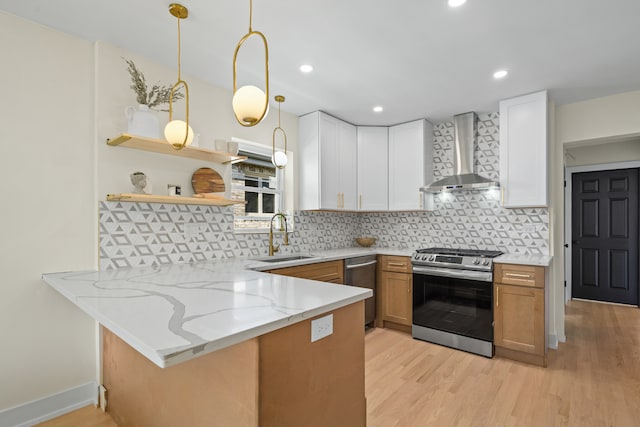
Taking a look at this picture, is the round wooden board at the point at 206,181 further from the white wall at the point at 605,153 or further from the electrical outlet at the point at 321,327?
the white wall at the point at 605,153

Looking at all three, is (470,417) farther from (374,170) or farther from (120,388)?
(374,170)

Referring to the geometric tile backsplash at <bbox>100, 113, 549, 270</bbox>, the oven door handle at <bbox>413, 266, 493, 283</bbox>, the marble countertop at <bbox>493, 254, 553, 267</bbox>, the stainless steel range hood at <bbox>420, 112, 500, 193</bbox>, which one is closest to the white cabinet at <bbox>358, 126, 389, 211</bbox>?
the geometric tile backsplash at <bbox>100, 113, 549, 270</bbox>

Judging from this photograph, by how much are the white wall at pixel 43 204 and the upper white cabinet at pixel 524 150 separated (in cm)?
370

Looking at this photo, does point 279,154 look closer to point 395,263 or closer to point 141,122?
point 141,122

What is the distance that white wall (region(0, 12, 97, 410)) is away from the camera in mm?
1992

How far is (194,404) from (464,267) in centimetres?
266

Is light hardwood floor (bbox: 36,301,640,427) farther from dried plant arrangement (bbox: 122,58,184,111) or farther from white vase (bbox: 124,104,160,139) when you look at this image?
dried plant arrangement (bbox: 122,58,184,111)

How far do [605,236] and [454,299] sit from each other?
3.24 meters

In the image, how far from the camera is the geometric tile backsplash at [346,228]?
8.00ft

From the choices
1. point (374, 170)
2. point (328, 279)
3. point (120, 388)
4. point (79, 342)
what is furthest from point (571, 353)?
point (79, 342)

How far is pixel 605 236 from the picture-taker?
15.5 ft

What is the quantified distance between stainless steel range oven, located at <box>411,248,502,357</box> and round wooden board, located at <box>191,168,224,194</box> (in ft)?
7.02

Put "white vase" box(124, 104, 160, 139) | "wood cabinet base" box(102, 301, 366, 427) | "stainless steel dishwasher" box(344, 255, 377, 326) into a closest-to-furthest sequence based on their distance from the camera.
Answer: "wood cabinet base" box(102, 301, 366, 427), "white vase" box(124, 104, 160, 139), "stainless steel dishwasher" box(344, 255, 377, 326)

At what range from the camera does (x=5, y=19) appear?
2.00 metres
